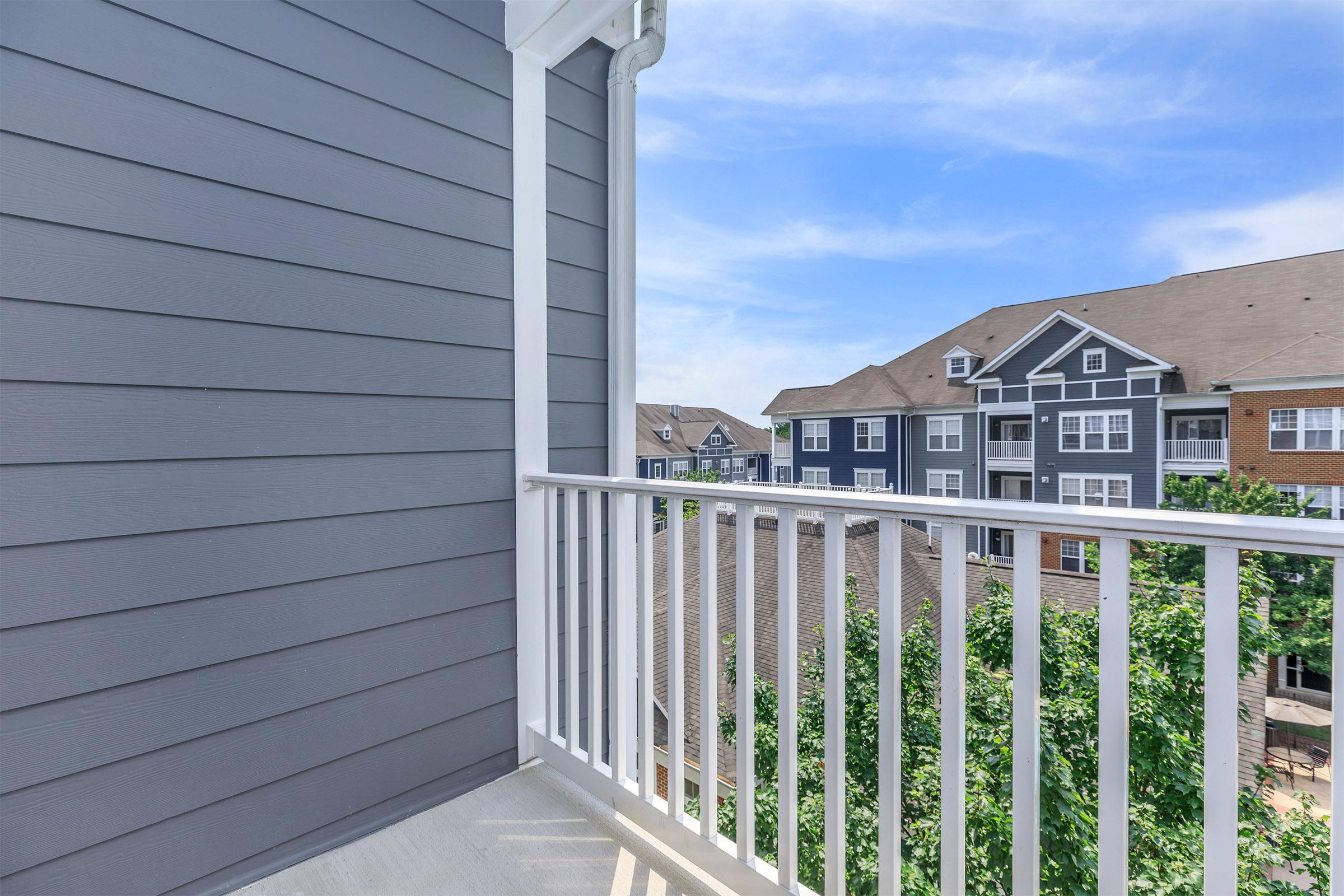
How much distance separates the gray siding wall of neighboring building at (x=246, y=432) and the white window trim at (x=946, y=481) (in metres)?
1.13

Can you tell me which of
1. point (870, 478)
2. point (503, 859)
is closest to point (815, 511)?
point (870, 478)

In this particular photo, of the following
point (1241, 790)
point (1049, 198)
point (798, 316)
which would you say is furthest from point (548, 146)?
point (1241, 790)

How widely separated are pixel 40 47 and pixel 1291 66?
7.00 feet

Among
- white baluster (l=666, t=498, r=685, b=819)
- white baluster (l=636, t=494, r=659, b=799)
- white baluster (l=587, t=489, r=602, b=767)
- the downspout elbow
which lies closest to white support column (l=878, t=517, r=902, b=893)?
white baluster (l=666, t=498, r=685, b=819)

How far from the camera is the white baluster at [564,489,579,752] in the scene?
1.78 meters

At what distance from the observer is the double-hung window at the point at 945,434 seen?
1296 mm

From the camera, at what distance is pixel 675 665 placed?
149 cm

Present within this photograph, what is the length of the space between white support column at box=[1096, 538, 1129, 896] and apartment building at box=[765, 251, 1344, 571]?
0.09 meters

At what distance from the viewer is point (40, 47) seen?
1169 mm

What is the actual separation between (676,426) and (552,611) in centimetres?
70

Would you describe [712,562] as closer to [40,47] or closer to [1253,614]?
[1253,614]

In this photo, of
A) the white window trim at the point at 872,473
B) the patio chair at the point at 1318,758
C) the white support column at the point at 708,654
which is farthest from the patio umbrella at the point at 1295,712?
the white support column at the point at 708,654

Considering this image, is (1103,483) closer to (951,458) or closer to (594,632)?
(951,458)

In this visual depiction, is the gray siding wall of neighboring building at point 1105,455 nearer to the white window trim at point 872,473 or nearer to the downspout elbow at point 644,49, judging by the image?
the white window trim at point 872,473
